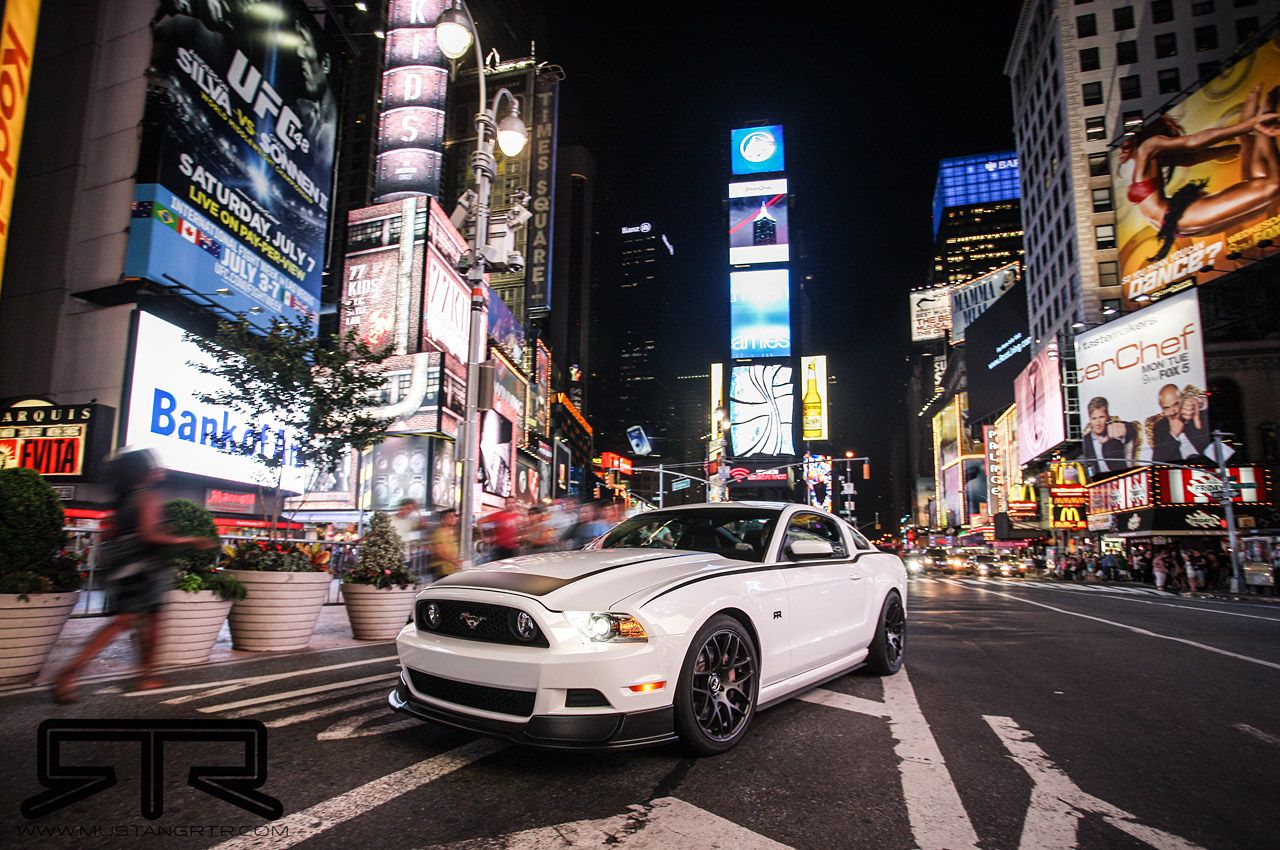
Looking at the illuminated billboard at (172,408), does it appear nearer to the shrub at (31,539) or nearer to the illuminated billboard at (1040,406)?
the shrub at (31,539)

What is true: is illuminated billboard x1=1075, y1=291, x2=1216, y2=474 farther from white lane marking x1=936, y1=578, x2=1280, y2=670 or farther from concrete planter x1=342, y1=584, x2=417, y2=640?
concrete planter x1=342, y1=584, x2=417, y2=640

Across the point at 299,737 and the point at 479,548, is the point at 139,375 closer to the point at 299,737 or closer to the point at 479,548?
the point at 479,548

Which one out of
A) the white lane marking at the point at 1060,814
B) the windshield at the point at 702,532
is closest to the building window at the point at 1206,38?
the windshield at the point at 702,532

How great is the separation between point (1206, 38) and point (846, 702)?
75.3m

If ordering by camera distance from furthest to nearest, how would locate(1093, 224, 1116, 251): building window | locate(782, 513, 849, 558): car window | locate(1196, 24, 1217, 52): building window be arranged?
locate(1093, 224, 1116, 251): building window → locate(1196, 24, 1217, 52): building window → locate(782, 513, 849, 558): car window

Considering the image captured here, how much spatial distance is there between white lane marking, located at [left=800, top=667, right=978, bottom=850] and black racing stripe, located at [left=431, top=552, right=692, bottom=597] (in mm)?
1796

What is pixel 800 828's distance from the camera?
8.98 ft

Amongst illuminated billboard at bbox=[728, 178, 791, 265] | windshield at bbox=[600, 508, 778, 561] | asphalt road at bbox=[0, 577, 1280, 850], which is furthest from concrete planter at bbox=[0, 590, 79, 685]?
illuminated billboard at bbox=[728, 178, 791, 265]

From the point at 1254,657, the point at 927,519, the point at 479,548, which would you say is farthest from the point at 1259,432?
the point at 927,519

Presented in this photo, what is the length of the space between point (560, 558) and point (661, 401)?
19233cm

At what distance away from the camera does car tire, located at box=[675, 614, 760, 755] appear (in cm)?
346

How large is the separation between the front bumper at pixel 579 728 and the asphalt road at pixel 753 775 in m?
0.21

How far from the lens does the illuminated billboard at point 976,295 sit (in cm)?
11069

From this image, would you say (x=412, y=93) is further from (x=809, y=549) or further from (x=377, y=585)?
(x=809, y=549)
